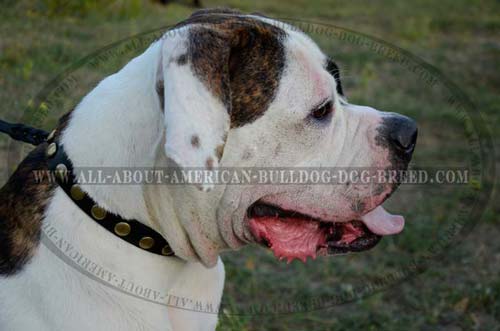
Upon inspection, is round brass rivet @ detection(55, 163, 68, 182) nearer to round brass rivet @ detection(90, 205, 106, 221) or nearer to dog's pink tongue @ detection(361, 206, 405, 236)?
round brass rivet @ detection(90, 205, 106, 221)

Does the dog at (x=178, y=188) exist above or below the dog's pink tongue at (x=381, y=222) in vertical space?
above

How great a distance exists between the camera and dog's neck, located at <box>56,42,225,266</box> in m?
2.30

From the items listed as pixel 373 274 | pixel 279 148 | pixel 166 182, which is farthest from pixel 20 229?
pixel 373 274

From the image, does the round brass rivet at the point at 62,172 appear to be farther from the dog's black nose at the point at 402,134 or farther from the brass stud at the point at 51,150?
the dog's black nose at the point at 402,134

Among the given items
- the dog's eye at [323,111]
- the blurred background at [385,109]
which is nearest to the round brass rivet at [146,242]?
the dog's eye at [323,111]

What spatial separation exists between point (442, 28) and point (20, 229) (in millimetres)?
10210

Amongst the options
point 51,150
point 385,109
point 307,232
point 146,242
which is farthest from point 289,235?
point 385,109

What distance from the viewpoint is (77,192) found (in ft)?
7.57

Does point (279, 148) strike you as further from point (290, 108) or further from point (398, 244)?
point (398, 244)

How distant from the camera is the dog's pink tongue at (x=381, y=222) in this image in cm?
271

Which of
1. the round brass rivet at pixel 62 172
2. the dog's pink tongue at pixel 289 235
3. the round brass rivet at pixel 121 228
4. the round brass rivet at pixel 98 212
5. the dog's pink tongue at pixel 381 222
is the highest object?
the round brass rivet at pixel 62 172

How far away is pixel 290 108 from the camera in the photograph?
2.36 m

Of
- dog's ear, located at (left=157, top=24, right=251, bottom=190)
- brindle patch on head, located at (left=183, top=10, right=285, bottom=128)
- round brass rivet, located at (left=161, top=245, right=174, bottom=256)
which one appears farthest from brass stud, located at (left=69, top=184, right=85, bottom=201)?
brindle patch on head, located at (left=183, top=10, right=285, bottom=128)

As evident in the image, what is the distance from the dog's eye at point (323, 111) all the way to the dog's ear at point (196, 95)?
0.38 metres
